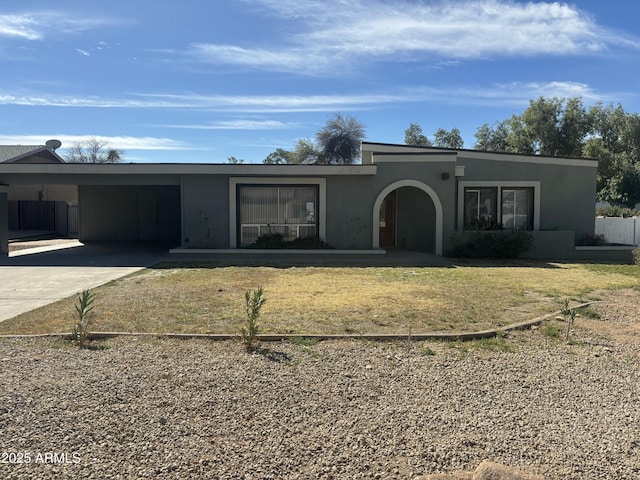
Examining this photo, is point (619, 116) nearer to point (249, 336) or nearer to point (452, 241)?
point (452, 241)

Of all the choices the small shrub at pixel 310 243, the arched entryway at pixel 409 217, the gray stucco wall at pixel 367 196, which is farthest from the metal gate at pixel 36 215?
the arched entryway at pixel 409 217

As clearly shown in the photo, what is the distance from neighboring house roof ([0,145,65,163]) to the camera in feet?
80.5

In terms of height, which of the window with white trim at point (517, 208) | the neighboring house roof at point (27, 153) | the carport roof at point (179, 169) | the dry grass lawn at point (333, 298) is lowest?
the dry grass lawn at point (333, 298)

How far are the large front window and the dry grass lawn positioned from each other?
132 inches

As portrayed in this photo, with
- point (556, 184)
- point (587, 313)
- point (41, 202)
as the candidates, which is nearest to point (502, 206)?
point (556, 184)

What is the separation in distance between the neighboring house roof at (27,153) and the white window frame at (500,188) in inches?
844

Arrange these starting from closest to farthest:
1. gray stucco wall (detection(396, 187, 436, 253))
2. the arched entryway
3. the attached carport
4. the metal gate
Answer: the arched entryway → gray stucco wall (detection(396, 187, 436, 253)) → the attached carport → the metal gate

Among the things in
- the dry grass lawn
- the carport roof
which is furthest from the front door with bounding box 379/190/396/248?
the dry grass lawn

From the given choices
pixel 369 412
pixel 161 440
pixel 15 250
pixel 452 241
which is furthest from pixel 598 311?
pixel 15 250

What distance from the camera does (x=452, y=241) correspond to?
53.0 ft

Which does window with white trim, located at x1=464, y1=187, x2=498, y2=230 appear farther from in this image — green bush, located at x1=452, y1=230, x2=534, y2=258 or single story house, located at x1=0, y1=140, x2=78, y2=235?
single story house, located at x1=0, y1=140, x2=78, y2=235

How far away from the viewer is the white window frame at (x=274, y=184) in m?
15.8

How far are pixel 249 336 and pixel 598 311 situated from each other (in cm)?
562

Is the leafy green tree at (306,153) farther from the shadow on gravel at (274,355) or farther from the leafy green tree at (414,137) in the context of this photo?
the shadow on gravel at (274,355)
